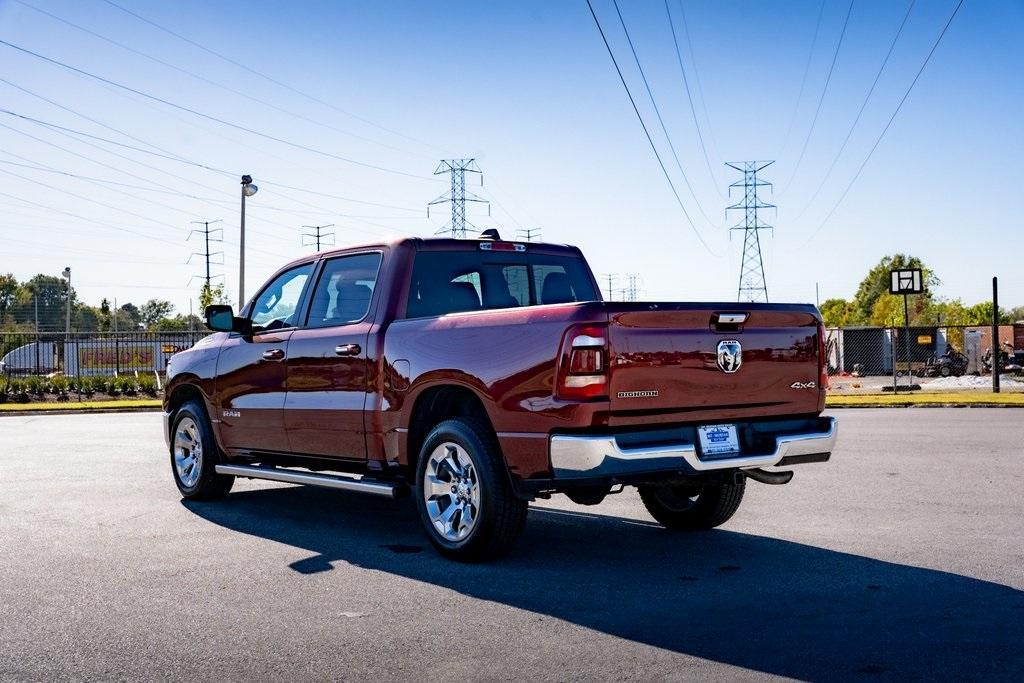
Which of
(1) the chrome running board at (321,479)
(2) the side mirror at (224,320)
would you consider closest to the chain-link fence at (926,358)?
(2) the side mirror at (224,320)

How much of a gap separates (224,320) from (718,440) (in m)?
4.32

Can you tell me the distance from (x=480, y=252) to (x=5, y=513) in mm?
4563

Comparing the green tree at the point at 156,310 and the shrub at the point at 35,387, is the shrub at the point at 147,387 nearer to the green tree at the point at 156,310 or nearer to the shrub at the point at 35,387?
the shrub at the point at 35,387

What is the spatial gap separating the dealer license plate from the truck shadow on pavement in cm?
72

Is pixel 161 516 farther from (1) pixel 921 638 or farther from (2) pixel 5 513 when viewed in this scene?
(1) pixel 921 638

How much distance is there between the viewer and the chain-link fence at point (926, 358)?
44.1 meters

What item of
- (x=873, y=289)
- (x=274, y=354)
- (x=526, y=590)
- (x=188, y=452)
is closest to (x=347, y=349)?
(x=274, y=354)

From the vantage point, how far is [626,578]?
19.3ft

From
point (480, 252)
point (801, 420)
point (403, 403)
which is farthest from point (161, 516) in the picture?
point (801, 420)

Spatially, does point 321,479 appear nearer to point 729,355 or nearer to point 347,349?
point 347,349

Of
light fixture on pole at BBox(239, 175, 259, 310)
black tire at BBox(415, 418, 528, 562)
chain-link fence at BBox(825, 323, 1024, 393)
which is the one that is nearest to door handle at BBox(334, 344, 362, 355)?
A: black tire at BBox(415, 418, 528, 562)

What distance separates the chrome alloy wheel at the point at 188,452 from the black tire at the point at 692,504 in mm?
4050

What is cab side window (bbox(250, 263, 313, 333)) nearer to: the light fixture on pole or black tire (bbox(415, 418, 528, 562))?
black tire (bbox(415, 418, 528, 562))

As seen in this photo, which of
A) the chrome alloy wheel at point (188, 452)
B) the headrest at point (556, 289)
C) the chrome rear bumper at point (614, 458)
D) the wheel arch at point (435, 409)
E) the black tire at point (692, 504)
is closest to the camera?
the chrome rear bumper at point (614, 458)
